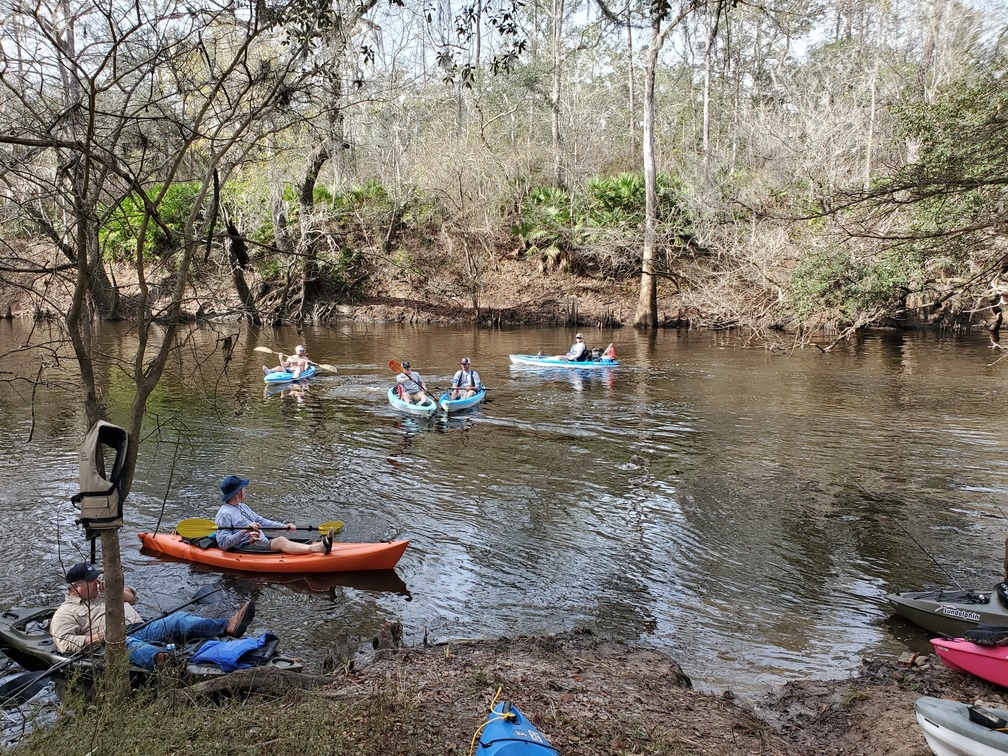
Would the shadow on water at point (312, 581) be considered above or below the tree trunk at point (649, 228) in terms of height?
below

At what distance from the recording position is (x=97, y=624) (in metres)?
6.25

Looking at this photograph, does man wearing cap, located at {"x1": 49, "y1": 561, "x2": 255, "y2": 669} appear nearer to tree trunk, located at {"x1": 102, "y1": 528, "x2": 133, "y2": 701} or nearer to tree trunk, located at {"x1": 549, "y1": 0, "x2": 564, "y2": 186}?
tree trunk, located at {"x1": 102, "y1": 528, "x2": 133, "y2": 701}

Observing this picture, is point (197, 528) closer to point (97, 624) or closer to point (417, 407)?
point (97, 624)

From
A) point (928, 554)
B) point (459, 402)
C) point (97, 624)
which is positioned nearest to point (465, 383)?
point (459, 402)

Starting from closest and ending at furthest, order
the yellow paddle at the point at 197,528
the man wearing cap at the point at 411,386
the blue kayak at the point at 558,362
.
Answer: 1. the yellow paddle at the point at 197,528
2. the man wearing cap at the point at 411,386
3. the blue kayak at the point at 558,362

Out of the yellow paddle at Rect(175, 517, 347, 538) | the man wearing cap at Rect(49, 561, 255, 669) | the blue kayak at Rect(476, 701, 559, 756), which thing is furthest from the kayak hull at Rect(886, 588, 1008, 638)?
the yellow paddle at Rect(175, 517, 347, 538)

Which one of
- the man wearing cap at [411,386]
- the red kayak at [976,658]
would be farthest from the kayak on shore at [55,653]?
the man wearing cap at [411,386]

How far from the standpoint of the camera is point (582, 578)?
27.8 feet

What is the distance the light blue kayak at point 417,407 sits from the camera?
16.7 metres

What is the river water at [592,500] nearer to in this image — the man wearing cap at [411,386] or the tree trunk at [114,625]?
the man wearing cap at [411,386]

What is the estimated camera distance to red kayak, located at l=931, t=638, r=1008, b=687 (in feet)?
20.0

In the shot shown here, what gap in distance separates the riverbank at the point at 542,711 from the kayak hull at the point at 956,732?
0.67ft

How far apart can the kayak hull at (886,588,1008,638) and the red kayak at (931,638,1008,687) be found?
1.24 feet

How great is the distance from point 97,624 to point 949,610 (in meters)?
7.16
